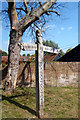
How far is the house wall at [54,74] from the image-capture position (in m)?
8.43

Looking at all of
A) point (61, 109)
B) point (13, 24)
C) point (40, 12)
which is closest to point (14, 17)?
point (13, 24)

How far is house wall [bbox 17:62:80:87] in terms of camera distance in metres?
8.43

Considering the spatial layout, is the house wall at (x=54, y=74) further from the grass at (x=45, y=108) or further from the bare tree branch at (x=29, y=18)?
the bare tree branch at (x=29, y=18)

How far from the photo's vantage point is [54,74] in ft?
28.3

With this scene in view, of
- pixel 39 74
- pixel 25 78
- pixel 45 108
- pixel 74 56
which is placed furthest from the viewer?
pixel 74 56

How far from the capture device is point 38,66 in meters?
4.02

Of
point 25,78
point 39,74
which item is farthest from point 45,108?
point 25,78

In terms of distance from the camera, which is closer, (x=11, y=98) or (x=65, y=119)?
(x=65, y=119)

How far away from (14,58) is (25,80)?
87.9 inches

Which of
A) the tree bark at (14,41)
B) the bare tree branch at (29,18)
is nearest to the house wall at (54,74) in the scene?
the tree bark at (14,41)

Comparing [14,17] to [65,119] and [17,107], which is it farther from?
[65,119]

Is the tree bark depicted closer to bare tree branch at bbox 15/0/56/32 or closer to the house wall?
bare tree branch at bbox 15/0/56/32

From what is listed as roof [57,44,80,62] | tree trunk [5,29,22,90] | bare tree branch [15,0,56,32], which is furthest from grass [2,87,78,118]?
roof [57,44,80,62]

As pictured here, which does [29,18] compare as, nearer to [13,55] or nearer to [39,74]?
[13,55]
